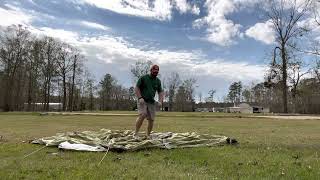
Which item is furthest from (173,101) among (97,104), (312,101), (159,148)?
(159,148)

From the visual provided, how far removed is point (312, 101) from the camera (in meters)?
78.2

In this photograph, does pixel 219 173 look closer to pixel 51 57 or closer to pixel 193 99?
pixel 51 57

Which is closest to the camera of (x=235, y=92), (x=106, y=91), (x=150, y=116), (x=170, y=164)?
(x=170, y=164)

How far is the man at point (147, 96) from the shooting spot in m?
11.8

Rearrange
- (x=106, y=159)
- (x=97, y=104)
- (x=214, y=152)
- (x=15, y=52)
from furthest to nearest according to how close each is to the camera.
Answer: (x=97, y=104) → (x=15, y=52) → (x=214, y=152) → (x=106, y=159)

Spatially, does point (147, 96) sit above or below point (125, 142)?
above

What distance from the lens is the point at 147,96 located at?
11961 mm

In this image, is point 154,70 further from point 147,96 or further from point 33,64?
point 33,64

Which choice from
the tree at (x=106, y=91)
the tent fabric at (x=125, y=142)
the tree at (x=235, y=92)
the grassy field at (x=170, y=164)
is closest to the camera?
the grassy field at (x=170, y=164)

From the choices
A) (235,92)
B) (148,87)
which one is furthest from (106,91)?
(148,87)

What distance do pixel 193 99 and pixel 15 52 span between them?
53.1 metres

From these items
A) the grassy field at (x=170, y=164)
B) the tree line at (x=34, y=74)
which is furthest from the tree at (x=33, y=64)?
the grassy field at (x=170, y=164)

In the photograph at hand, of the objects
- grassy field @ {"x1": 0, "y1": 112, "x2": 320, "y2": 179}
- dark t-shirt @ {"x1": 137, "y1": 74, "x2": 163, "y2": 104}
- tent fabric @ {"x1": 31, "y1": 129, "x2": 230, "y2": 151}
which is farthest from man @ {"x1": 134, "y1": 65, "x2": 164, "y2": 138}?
grassy field @ {"x1": 0, "y1": 112, "x2": 320, "y2": 179}

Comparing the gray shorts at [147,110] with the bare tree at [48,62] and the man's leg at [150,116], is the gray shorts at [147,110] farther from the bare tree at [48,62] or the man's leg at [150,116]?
the bare tree at [48,62]
